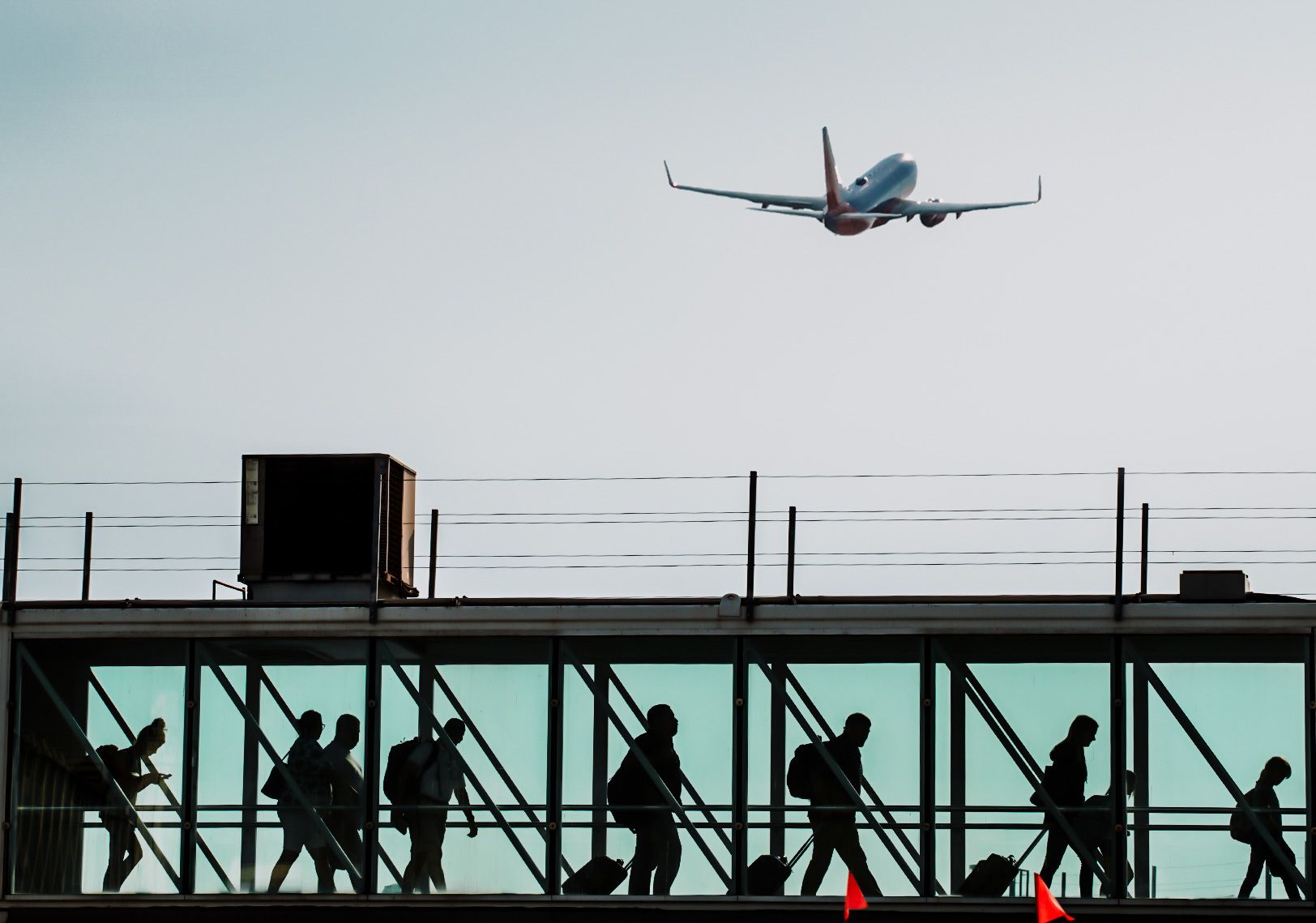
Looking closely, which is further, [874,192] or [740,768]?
[874,192]

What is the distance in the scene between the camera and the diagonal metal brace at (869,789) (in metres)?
18.6

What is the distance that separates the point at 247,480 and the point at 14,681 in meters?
2.71

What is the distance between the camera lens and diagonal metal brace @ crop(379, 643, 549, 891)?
19062mm

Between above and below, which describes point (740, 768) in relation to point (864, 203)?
below

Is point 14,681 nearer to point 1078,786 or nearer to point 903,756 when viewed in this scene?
point 903,756

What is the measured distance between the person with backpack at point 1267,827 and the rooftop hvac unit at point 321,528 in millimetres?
7671

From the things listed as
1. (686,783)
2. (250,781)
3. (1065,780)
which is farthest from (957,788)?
(250,781)

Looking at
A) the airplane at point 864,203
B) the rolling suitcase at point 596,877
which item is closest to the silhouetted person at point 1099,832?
the rolling suitcase at point 596,877

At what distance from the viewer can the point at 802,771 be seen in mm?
18906

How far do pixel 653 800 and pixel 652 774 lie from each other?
22 centimetres

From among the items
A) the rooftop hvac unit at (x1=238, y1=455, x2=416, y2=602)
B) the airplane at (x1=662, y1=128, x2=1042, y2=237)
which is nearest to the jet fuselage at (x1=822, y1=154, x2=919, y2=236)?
the airplane at (x1=662, y1=128, x2=1042, y2=237)

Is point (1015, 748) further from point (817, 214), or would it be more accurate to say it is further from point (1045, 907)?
point (817, 214)

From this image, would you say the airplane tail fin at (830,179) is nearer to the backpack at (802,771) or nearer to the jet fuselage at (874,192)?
the jet fuselage at (874,192)

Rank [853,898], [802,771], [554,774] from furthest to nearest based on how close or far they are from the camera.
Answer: [554,774] < [802,771] < [853,898]
